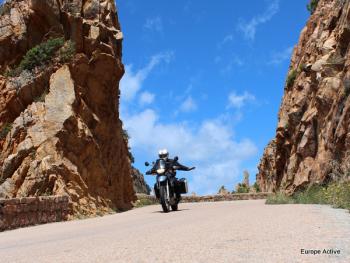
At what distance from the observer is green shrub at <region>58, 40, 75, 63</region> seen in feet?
67.5

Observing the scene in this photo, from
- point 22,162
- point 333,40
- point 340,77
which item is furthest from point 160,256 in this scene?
point 333,40

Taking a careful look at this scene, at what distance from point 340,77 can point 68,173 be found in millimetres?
12470

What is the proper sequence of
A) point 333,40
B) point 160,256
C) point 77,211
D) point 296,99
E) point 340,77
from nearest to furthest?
point 160,256
point 77,211
point 340,77
point 333,40
point 296,99

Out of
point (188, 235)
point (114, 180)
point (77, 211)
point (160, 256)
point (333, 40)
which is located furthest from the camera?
point (333, 40)

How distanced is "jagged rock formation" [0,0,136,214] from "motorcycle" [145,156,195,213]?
3.20 m

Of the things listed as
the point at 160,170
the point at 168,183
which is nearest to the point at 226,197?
the point at 160,170

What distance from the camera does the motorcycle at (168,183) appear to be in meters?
16.1

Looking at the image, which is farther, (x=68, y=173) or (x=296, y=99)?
(x=296, y=99)

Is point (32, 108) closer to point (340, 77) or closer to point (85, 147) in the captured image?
point (85, 147)

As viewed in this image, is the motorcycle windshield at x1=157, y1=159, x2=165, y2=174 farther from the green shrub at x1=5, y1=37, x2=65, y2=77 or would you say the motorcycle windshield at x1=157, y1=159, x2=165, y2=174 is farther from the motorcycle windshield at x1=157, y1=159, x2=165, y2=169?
the green shrub at x1=5, y1=37, x2=65, y2=77

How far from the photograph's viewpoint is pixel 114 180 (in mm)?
23109

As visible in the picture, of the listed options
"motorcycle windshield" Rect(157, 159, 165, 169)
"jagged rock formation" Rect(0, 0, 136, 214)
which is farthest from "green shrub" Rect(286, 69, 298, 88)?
"motorcycle windshield" Rect(157, 159, 165, 169)

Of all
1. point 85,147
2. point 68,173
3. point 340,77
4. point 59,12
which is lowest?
point 68,173

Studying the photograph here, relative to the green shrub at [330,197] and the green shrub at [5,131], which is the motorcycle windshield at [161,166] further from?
the green shrub at [5,131]
